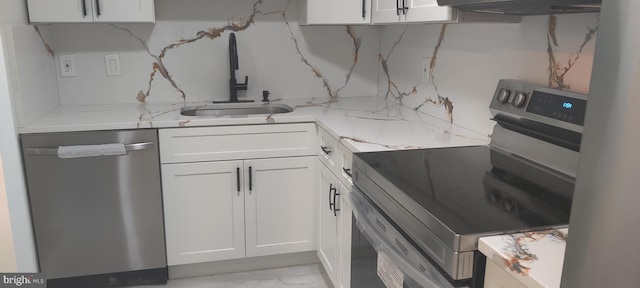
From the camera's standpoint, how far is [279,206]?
2.42m

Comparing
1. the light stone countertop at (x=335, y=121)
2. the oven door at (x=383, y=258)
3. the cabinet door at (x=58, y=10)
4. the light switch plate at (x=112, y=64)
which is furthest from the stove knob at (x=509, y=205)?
the light switch plate at (x=112, y=64)

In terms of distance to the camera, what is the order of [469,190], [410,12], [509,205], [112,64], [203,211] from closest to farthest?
[509,205], [469,190], [410,12], [203,211], [112,64]

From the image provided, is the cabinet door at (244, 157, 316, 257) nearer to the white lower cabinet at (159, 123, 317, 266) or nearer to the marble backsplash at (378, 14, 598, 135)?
the white lower cabinet at (159, 123, 317, 266)

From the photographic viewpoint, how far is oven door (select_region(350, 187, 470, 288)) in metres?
1.11

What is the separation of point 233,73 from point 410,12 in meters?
1.19

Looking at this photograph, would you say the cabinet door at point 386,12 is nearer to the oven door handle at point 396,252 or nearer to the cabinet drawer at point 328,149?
the cabinet drawer at point 328,149

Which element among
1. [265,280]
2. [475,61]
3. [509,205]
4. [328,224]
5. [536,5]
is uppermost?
[536,5]

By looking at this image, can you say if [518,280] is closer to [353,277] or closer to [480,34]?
[353,277]

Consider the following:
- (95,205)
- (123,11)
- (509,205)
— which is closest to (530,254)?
(509,205)

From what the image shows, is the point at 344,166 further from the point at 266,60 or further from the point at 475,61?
the point at 266,60

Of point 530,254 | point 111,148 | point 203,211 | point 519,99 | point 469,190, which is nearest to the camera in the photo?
point 530,254

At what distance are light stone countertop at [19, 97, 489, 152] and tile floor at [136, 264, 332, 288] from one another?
0.82m

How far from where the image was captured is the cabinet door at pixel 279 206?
2.36m

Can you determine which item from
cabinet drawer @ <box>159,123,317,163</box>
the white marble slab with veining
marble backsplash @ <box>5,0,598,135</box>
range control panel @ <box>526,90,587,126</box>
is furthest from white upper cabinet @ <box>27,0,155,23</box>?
the white marble slab with veining
